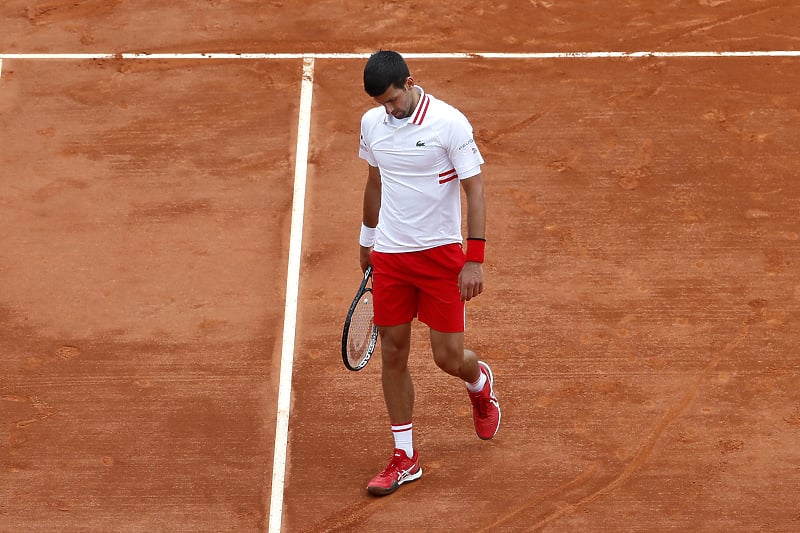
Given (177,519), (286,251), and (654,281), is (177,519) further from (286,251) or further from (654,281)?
(654,281)

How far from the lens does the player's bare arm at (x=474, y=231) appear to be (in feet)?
20.1

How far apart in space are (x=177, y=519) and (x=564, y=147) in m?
4.15

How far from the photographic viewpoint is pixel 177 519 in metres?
6.71

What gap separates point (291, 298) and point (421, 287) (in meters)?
1.85

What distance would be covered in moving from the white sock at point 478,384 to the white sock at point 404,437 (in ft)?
1.34

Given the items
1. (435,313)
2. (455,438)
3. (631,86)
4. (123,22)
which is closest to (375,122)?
(435,313)

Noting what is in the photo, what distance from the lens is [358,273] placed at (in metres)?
8.23

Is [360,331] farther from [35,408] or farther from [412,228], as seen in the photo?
[35,408]

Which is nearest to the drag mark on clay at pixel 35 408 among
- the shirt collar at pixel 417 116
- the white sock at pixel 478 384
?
the white sock at pixel 478 384

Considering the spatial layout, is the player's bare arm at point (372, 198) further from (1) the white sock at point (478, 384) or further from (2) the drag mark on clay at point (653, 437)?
(2) the drag mark on clay at point (653, 437)

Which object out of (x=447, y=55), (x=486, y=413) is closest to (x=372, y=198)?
(x=486, y=413)

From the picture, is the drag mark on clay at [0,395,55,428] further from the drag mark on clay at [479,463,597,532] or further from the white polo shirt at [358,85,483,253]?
the drag mark on clay at [479,463,597,532]

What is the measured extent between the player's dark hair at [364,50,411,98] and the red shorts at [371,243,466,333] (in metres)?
0.93

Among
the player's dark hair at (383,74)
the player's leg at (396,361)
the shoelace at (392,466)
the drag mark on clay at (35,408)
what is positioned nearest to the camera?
the player's dark hair at (383,74)
